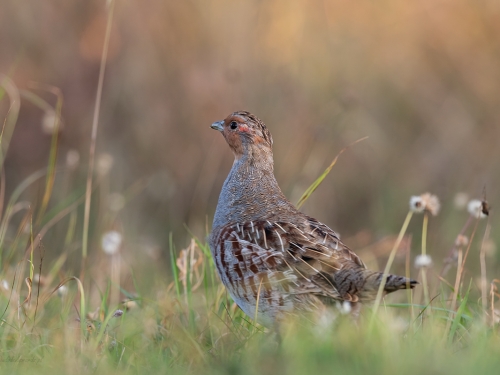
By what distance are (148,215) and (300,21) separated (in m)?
2.88

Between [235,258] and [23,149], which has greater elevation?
[23,149]

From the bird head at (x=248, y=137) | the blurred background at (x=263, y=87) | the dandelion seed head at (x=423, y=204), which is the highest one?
the blurred background at (x=263, y=87)

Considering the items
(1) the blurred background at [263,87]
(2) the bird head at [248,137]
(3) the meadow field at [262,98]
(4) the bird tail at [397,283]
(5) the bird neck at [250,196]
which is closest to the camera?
(4) the bird tail at [397,283]

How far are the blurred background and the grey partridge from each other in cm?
432

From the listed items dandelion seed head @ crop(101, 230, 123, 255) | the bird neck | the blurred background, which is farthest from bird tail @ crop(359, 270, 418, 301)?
the blurred background

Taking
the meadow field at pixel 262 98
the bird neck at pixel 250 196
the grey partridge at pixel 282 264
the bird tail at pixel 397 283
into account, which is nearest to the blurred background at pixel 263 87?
the meadow field at pixel 262 98

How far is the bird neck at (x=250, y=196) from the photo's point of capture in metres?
4.20

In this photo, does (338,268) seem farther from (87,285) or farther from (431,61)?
(431,61)

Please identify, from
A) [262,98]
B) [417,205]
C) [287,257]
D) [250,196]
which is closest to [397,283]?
[287,257]

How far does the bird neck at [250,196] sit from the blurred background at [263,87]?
378cm

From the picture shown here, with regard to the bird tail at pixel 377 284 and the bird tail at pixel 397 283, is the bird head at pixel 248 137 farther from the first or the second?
the bird tail at pixel 397 283

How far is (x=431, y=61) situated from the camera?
8.79 metres

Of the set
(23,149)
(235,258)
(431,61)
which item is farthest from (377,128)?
(235,258)

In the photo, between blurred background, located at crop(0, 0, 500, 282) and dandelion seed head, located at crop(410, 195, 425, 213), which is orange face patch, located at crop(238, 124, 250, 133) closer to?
dandelion seed head, located at crop(410, 195, 425, 213)
